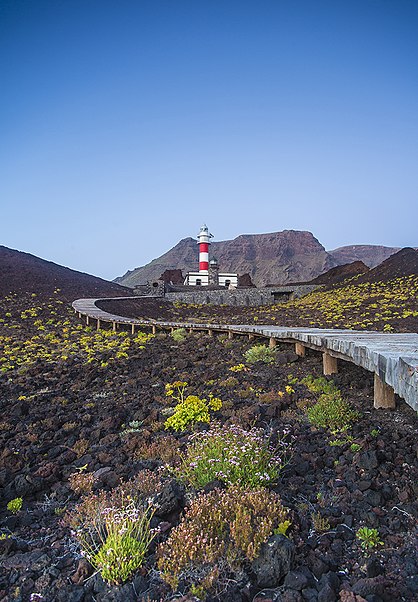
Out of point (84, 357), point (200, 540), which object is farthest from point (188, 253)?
point (200, 540)

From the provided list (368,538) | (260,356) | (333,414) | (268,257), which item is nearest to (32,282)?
(260,356)

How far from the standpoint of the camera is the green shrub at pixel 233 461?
3775 mm

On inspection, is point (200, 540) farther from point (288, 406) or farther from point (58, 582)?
point (288, 406)

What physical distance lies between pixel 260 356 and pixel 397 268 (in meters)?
27.2

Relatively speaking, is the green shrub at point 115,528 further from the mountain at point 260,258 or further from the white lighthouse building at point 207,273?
the mountain at point 260,258

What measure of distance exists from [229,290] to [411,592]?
36090mm

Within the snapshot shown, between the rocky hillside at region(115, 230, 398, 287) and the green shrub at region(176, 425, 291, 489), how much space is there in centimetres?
9167

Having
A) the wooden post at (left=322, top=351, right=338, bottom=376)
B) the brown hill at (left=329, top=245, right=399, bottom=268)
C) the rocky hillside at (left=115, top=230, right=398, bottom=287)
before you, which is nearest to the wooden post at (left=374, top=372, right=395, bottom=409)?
the wooden post at (left=322, top=351, right=338, bottom=376)

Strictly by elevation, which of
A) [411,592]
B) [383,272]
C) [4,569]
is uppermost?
[383,272]

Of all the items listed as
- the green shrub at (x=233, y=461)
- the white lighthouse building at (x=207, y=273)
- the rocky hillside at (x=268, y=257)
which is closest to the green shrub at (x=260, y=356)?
the green shrub at (x=233, y=461)

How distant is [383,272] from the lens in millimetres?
33750

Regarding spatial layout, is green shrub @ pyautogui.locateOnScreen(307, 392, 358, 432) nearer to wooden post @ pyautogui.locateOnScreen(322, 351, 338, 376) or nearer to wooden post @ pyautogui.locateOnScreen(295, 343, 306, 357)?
wooden post @ pyautogui.locateOnScreen(322, 351, 338, 376)

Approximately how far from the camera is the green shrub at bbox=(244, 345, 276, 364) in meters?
9.18

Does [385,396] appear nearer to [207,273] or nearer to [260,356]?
[260,356]
